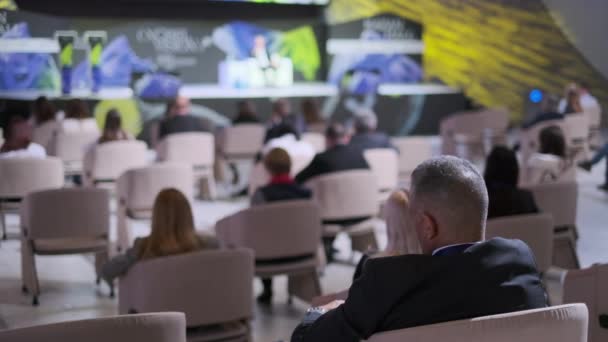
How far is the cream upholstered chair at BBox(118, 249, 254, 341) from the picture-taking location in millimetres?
4051

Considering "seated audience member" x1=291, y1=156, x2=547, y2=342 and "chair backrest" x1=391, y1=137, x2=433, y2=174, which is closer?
"seated audience member" x1=291, y1=156, x2=547, y2=342

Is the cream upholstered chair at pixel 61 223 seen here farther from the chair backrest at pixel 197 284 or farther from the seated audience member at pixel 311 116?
the seated audience member at pixel 311 116

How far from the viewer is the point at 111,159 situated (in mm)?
8250

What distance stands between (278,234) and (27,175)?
267cm

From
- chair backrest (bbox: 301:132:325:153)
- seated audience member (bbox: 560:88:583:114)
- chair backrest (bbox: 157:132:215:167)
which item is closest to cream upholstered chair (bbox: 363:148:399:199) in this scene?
chair backrest (bbox: 301:132:325:153)

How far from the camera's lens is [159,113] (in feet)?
44.4

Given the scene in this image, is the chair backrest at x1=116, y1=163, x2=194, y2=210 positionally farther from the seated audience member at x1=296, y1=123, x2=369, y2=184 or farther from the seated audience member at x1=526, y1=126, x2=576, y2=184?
the seated audience member at x1=526, y1=126, x2=576, y2=184

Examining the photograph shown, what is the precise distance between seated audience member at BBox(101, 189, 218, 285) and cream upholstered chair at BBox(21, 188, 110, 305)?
160 centimetres

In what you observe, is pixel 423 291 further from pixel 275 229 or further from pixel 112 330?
pixel 275 229

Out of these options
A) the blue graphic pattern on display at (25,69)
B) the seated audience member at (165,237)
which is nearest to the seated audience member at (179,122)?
the blue graphic pattern on display at (25,69)

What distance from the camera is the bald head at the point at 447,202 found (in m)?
2.41

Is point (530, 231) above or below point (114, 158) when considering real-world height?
below

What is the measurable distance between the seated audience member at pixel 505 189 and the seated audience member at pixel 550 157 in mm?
2033

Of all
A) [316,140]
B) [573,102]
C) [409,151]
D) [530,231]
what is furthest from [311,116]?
[530,231]
